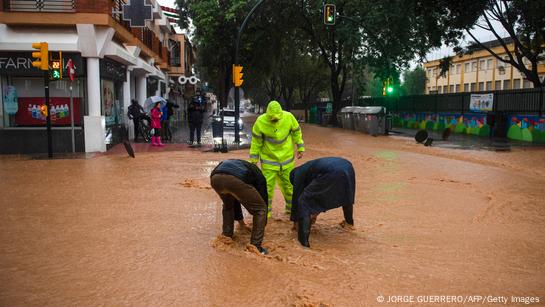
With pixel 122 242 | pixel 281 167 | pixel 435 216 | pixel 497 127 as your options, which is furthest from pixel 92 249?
pixel 497 127

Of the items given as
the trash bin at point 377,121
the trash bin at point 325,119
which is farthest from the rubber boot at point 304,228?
the trash bin at point 325,119

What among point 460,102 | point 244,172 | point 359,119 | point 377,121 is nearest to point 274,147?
point 244,172

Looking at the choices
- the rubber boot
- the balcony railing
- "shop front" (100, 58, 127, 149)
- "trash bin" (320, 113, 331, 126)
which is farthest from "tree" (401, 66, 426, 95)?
the rubber boot

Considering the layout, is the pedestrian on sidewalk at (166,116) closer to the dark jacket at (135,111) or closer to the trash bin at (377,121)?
the dark jacket at (135,111)

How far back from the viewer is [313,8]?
33.2 m

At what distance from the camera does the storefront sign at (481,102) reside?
23.7 metres

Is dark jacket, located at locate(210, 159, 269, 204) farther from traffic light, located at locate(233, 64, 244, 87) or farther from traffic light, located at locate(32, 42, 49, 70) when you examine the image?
traffic light, located at locate(233, 64, 244, 87)

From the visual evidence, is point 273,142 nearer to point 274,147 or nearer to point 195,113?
point 274,147

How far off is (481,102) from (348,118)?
359 inches

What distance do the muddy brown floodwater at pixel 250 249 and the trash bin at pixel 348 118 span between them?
66.9 ft

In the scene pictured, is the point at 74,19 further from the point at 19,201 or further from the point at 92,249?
the point at 92,249

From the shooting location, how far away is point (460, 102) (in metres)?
26.8

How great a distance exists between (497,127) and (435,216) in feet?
57.5

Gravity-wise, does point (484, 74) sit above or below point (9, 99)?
above
